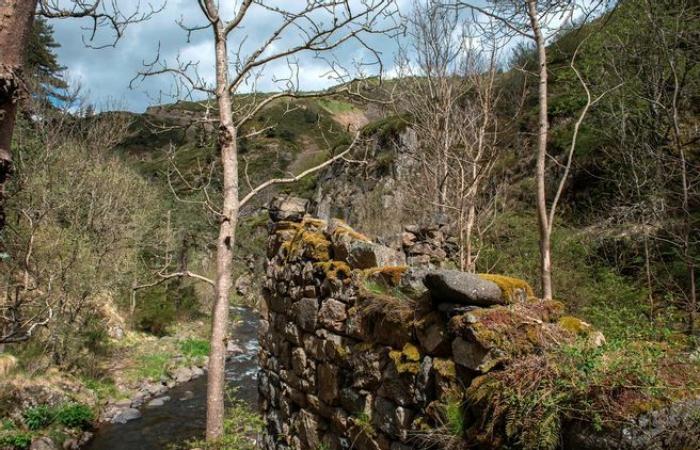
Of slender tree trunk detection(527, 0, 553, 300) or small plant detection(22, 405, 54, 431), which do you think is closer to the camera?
slender tree trunk detection(527, 0, 553, 300)

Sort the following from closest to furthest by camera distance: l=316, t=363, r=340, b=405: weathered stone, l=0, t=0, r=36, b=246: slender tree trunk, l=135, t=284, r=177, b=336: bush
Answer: l=0, t=0, r=36, b=246: slender tree trunk < l=316, t=363, r=340, b=405: weathered stone < l=135, t=284, r=177, b=336: bush

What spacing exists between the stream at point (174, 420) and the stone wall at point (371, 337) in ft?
3.79

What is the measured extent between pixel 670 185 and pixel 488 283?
744cm

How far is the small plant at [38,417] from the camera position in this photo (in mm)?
8469

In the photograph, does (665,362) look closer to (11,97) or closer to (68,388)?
(11,97)

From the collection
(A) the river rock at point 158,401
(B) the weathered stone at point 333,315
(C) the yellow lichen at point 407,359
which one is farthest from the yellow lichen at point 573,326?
(A) the river rock at point 158,401

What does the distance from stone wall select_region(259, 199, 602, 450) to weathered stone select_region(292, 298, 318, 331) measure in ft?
0.04

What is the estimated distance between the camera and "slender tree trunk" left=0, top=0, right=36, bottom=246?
1.37 m

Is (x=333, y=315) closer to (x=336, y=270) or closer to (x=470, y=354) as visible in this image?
(x=336, y=270)

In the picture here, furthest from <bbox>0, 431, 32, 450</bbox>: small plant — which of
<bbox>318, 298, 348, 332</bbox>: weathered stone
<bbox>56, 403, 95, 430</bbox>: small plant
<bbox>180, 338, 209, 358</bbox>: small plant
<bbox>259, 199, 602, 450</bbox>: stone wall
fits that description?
<bbox>180, 338, 209, 358</bbox>: small plant

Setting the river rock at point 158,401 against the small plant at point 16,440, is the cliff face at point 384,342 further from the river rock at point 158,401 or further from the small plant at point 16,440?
the river rock at point 158,401

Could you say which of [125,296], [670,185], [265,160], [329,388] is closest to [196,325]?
[125,296]

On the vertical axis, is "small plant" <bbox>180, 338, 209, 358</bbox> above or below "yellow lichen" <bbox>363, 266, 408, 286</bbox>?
below

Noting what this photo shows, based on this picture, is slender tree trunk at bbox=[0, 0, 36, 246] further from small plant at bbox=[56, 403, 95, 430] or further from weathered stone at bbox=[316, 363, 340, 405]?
small plant at bbox=[56, 403, 95, 430]
